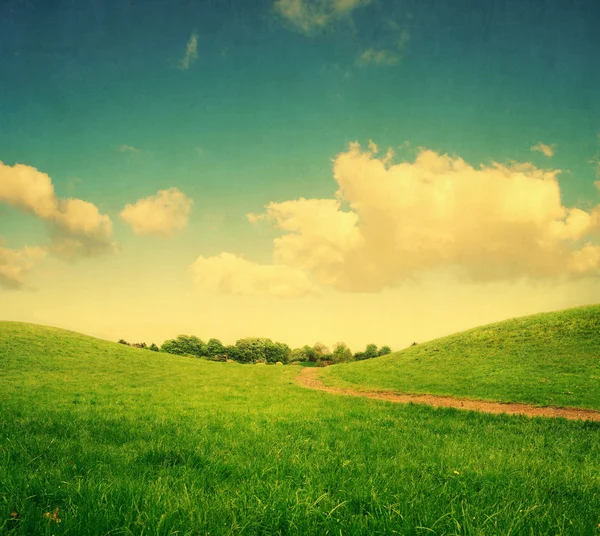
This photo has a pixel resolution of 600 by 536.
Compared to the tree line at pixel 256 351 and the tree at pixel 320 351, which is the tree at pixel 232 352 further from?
the tree at pixel 320 351

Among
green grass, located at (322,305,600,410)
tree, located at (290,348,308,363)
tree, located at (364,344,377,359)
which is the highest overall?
green grass, located at (322,305,600,410)

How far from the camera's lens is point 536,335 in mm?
42594

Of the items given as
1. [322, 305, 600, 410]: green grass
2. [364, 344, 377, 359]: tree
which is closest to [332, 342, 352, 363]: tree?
[364, 344, 377, 359]: tree

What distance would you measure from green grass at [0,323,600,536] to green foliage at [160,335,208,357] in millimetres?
130259

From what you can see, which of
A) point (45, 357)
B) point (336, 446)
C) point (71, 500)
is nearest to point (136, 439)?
point (71, 500)

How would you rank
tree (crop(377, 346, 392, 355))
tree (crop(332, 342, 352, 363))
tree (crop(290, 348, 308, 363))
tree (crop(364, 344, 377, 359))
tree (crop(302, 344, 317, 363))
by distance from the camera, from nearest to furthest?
1. tree (crop(332, 342, 352, 363))
2. tree (crop(302, 344, 317, 363))
3. tree (crop(364, 344, 377, 359))
4. tree (crop(290, 348, 308, 363))
5. tree (crop(377, 346, 392, 355))

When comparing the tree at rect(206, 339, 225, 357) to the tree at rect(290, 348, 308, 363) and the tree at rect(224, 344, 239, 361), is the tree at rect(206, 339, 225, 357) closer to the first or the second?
the tree at rect(224, 344, 239, 361)

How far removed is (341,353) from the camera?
5079 inches

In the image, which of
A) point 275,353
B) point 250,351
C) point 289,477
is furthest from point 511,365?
point 275,353

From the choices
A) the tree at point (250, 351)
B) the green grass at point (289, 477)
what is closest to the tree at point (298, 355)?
the tree at point (250, 351)

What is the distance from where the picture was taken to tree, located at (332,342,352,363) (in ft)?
419

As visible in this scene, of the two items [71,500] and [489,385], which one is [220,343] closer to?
[489,385]

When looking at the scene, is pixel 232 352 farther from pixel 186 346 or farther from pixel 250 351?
pixel 186 346

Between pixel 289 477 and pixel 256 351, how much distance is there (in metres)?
145
